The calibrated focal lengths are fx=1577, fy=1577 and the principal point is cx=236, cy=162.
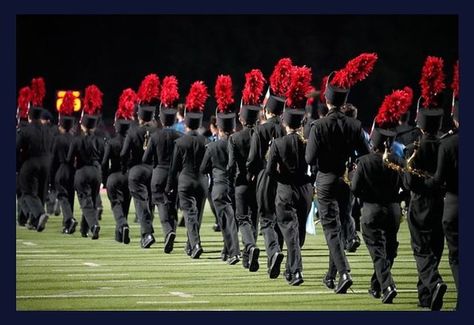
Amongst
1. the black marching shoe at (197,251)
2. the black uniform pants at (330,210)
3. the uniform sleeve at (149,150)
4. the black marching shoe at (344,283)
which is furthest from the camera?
the uniform sleeve at (149,150)

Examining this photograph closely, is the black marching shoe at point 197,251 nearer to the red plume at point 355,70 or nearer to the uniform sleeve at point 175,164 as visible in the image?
the uniform sleeve at point 175,164

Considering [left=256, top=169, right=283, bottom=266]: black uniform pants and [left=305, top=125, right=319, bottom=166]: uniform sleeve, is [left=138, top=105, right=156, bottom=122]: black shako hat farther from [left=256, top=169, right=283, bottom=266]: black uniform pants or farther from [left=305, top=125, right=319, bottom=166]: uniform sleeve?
[left=305, top=125, right=319, bottom=166]: uniform sleeve

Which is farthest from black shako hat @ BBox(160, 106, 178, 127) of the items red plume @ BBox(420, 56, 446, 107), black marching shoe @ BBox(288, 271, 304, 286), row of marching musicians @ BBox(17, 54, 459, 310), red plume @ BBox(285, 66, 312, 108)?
red plume @ BBox(420, 56, 446, 107)

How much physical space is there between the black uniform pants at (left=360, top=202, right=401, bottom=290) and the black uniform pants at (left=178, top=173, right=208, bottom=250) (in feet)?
15.0

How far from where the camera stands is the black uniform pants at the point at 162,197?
19.6 metres

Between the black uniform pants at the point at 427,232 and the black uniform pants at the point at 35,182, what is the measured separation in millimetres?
9432

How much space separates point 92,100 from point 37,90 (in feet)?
3.94

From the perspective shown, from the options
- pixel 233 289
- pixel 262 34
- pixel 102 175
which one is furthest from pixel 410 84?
pixel 233 289

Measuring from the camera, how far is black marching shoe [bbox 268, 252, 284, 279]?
16.2 meters

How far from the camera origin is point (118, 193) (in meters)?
20.9

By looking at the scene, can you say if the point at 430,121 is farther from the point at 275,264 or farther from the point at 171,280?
the point at 171,280

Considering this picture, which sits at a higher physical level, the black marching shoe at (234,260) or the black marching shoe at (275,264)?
the black marching shoe at (275,264)

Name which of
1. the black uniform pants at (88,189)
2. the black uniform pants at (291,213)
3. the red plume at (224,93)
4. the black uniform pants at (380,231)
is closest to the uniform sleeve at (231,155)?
the red plume at (224,93)

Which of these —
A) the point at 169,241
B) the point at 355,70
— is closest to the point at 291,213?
the point at 355,70
